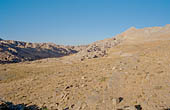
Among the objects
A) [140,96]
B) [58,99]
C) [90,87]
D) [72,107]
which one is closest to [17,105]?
[58,99]

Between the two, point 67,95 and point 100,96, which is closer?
point 100,96

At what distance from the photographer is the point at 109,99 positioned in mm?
7730

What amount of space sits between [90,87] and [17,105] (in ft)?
18.5

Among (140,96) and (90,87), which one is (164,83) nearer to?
(140,96)

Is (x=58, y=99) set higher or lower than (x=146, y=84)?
lower

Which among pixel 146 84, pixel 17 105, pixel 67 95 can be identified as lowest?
pixel 17 105

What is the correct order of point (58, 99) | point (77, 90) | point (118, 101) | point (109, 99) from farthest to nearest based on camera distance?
point (77, 90) → point (58, 99) → point (109, 99) → point (118, 101)

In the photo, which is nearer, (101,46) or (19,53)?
(101,46)

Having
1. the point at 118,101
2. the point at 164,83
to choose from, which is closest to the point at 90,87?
the point at 118,101

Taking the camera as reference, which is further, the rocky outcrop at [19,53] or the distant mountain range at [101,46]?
the rocky outcrop at [19,53]

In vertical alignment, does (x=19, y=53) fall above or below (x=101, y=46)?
below

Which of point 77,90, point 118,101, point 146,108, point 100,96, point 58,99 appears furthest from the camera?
point 77,90

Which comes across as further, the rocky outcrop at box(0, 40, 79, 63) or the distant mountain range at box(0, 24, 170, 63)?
the rocky outcrop at box(0, 40, 79, 63)

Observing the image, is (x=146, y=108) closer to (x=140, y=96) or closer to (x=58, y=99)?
(x=140, y=96)
